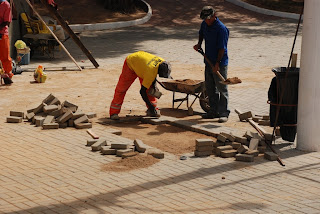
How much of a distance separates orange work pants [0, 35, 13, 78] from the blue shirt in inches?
207

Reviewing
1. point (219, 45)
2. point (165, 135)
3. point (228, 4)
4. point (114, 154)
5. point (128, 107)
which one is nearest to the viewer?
point (114, 154)

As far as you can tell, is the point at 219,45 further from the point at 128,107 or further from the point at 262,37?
the point at 262,37

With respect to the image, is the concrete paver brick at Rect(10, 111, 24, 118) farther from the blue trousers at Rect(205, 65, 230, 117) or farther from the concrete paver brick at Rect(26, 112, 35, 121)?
the blue trousers at Rect(205, 65, 230, 117)

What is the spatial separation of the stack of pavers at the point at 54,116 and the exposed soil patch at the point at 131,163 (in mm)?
2087

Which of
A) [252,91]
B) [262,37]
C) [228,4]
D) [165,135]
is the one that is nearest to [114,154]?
[165,135]

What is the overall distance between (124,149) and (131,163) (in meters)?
0.50

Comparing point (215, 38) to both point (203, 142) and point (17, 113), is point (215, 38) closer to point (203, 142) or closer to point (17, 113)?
point (203, 142)

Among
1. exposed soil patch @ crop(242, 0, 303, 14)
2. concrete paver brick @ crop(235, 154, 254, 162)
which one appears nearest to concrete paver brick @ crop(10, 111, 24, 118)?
concrete paver brick @ crop(235, 154, 254, 162)

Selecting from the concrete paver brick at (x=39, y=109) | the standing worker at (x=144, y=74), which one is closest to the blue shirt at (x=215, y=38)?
the standing worker at (x=144, y=74)

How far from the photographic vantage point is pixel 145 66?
11398 mm

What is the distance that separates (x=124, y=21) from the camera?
1054 inches

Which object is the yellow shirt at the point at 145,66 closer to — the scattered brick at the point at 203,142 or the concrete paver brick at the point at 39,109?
the concrete paver brick at the point at 39,109

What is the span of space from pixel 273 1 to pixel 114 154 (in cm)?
2288

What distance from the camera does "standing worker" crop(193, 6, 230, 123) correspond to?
462 inches
